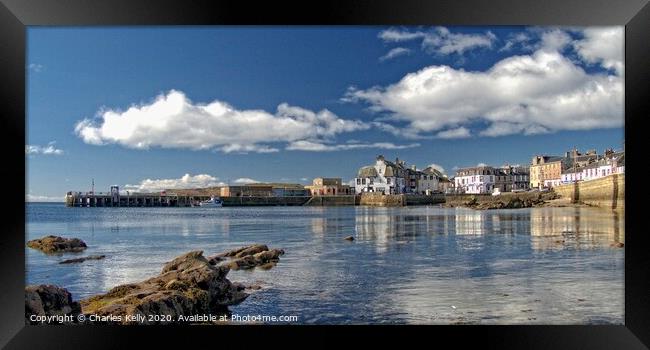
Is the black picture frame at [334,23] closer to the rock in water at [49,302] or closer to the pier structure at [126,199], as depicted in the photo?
the rock in water at [49,302]

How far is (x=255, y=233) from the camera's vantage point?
10523mm

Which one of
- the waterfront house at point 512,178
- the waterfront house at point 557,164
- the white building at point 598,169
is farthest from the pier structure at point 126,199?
the white building at point 598,169

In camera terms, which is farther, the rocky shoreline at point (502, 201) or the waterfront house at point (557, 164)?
the rocky shoreline at point (502, 201)

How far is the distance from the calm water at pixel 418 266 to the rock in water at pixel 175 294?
0.26 metres

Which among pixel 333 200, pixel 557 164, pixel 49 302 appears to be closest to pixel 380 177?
pixel 333 200

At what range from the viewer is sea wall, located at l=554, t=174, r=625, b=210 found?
6430 millimetres

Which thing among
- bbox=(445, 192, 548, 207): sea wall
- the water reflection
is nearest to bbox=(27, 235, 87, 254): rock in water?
bbox=(445, 192, 548, 207): sea wall

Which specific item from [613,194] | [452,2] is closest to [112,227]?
[452,2]

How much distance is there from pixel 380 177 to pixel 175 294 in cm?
385

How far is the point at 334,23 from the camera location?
4.45 meters

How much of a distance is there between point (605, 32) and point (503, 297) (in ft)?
11.9

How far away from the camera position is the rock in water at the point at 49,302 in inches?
206

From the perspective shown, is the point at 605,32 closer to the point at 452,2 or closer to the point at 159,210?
the point at 452,2

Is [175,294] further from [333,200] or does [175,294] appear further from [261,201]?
[261,201]
